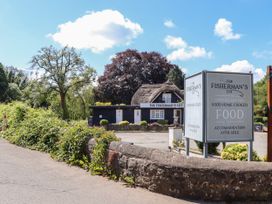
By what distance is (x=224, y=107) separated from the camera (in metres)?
7.54

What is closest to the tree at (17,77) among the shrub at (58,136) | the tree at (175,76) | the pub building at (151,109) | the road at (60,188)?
the pub building at (151,109)

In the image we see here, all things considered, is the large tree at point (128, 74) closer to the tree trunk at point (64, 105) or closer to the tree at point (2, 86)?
the tree trunk at point (64, 105)

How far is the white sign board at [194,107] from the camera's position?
7641 millimetres

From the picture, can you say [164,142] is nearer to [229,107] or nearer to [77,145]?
[77,145]

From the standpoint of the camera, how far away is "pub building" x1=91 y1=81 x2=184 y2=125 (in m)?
43.5

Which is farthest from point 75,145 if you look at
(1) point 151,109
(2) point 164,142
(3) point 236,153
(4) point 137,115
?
(1) point 151,109

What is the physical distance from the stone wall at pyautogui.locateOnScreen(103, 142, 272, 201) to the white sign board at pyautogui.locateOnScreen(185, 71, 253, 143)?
157 cm

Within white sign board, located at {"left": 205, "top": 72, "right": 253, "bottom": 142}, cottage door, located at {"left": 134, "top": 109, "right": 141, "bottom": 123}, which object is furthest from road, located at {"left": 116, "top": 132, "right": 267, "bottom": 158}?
cottage door, located at {"left": 134, "top": 109, "right": 141, "bottom": 123}

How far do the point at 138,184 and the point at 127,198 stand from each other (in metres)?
0.72

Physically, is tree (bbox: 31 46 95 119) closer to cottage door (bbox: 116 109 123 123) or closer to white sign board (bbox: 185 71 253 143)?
cottage door (bbox: 116 109 123 123)

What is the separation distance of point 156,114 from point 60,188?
128 feet

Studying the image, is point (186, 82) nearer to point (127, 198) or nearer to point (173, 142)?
point (127, 198)

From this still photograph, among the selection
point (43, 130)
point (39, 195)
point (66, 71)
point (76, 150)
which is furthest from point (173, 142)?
point (66, 71)

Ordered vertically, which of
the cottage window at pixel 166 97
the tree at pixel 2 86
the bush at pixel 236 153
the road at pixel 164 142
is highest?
the tree at pixel 2 86
